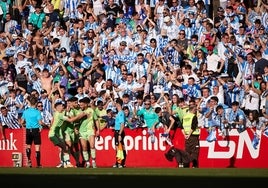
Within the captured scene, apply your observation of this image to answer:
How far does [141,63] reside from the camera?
16.7 metres

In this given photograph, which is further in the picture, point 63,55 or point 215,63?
point 63,55

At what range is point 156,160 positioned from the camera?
616 inches

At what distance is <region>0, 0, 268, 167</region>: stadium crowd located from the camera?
15961 mm

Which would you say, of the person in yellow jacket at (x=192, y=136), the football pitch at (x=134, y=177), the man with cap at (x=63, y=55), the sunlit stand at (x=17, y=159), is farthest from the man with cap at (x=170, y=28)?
the sunlit stand at (x=17, y=159)

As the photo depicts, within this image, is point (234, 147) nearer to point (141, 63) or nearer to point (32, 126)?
point (141, 63)

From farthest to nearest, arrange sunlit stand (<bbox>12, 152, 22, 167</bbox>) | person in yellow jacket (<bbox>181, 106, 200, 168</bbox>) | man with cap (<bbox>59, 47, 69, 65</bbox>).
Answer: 1. man with cap (<bbox>59, 47, 69, 65</bbox>)
2. sunlit stand (<bbox>12, 152, 22, 167</bbox>)
3. person in yellow jacket (<bbox>181, 106, 200, 168</bbox>)

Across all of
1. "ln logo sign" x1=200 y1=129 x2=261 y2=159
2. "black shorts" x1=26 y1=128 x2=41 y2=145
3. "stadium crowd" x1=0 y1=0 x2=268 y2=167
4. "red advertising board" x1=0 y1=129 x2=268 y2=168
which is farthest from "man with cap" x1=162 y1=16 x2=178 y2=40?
"black shorts" x1=26 y1=128 x2=41 y2=145

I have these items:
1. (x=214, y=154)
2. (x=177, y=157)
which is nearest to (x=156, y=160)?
(x=177, y=157)

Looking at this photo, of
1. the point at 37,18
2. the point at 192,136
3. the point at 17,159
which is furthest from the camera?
the point at 37,18

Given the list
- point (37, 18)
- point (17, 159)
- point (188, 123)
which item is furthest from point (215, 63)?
point (17, 159)

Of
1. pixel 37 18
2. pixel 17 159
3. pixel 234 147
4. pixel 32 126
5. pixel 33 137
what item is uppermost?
pixel 37 18

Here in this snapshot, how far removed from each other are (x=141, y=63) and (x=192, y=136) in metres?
2.62

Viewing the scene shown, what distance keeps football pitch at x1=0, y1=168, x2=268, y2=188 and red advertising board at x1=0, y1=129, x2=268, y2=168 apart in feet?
1.75

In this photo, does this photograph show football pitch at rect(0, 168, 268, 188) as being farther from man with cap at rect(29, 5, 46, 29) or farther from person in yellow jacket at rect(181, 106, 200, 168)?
man with cap at rect(29, 5, 46, 29)
